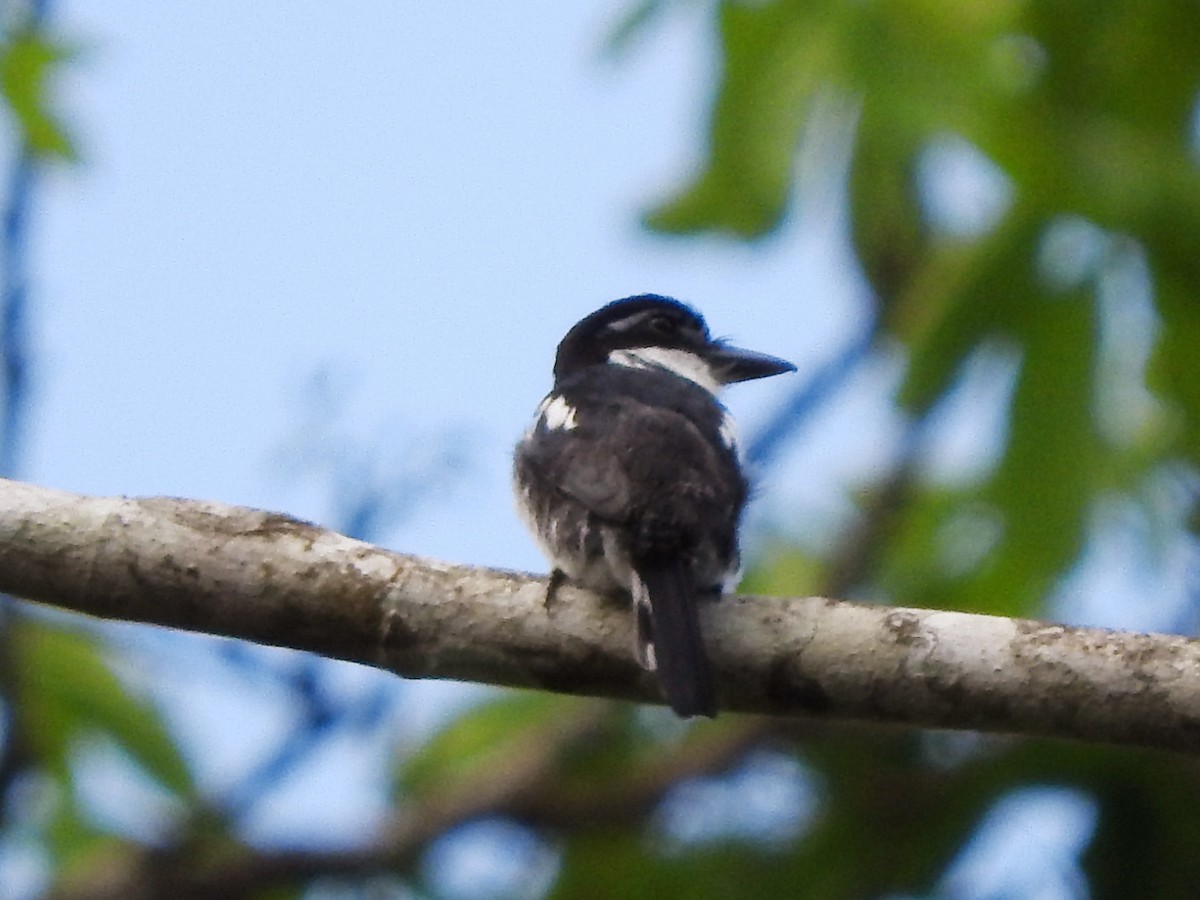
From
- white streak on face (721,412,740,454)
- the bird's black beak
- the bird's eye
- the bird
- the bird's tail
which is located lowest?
the bird's tail

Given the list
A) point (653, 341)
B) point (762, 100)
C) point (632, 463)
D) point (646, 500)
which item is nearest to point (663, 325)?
point (653, 341)

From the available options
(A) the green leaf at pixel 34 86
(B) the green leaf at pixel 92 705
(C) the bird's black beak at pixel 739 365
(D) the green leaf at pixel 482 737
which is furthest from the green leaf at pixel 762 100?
(B) the green leaf at pixel 92 705

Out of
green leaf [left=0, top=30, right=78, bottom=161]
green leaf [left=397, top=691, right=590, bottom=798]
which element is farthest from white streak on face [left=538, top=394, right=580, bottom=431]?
green leaf [left=397, top=691, right=590, bottom=798]

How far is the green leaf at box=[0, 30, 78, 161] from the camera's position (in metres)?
4.18

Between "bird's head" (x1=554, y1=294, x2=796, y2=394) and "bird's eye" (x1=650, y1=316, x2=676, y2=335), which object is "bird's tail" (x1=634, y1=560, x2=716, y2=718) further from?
"bird's eye" (x1=650, y1=316, x2=676, y2=335)

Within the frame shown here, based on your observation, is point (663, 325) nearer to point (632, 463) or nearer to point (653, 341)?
point (653, 341)

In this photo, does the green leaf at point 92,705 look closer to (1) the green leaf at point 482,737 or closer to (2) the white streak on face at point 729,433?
(1) the green leaf at point 482,737

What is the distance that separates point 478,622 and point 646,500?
1.90 feet

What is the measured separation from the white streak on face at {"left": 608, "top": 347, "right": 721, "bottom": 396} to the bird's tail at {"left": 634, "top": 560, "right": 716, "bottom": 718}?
6.17ft

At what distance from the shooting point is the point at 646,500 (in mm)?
3941

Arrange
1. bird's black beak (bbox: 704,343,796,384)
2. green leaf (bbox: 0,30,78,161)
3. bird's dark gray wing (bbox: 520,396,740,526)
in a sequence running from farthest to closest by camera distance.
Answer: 1. bird's black beak (bbox: 704,343,796,384)
2. green leaf (bbox: 0,30,78,161)
3. bird's dark gray wing (bbox: 520,396,740,526)

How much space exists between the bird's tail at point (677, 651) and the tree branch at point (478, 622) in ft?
0.18

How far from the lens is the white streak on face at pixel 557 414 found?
4.39 meters

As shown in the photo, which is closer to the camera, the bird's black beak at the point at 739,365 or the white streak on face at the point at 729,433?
the white streak on face at the point at 729,433
